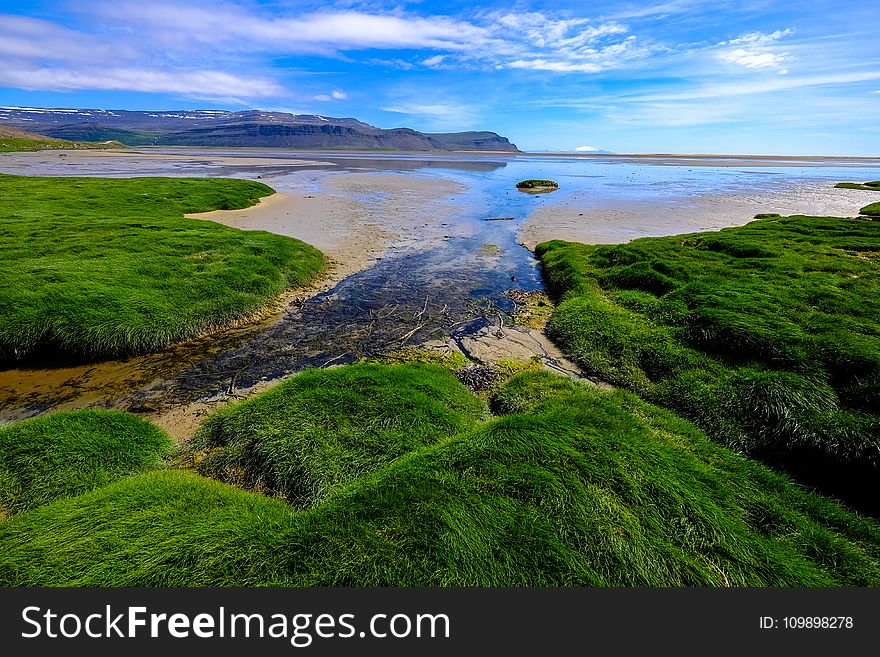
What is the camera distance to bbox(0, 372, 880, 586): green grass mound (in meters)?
4.36

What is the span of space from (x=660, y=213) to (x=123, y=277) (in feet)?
117

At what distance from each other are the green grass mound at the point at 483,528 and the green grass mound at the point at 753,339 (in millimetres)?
1499

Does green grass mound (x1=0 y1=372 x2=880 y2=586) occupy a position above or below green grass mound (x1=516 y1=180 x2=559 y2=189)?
below

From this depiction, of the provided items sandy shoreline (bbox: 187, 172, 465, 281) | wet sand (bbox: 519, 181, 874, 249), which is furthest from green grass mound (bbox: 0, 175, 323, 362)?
wet sand (bbox: 519, 181, 874, 249)

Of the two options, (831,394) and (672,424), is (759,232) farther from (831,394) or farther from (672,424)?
(672,424)

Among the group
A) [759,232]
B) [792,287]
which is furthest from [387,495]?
[759,232]

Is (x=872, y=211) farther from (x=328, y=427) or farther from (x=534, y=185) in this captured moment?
(x=328, y=427)

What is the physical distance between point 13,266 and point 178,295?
18.2 ft

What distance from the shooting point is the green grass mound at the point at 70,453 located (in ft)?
19.5

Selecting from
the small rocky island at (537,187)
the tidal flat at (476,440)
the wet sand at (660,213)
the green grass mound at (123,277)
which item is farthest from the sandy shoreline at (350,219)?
the small rocky island at (537,187)

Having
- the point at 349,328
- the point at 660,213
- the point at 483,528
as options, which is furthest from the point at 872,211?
the point at 483,528

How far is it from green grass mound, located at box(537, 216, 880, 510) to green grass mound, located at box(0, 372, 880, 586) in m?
1.50

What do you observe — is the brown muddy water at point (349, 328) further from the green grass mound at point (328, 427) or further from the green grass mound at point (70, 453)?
the green grass mound at point (328, 427)

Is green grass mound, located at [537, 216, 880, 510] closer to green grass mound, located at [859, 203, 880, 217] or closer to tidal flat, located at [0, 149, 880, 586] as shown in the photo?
tidal flat, located at [0, 149, 880, 586]
